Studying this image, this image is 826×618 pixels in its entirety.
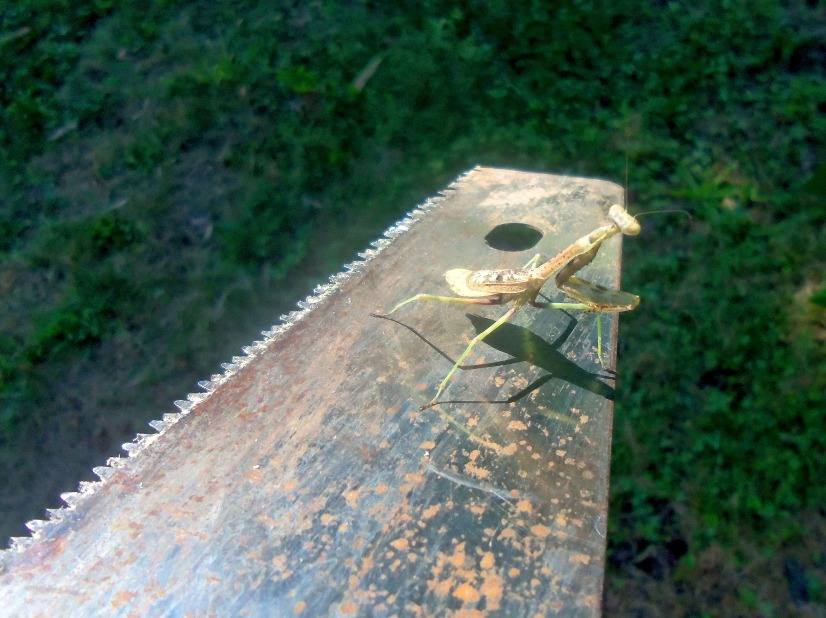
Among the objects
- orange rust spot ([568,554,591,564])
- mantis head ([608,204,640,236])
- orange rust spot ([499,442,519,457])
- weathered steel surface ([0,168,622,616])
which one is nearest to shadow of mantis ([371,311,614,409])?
weathered steel surface ([0,168,622,616])

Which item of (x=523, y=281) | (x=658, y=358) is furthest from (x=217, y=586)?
(x=658, y=358)

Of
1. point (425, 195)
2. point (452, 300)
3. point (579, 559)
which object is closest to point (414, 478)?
point (579, 559)

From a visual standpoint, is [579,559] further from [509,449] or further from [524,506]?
[509,449]

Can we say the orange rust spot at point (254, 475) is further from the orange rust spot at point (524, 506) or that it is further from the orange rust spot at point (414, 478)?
the orange rust spot at point (524, 506)

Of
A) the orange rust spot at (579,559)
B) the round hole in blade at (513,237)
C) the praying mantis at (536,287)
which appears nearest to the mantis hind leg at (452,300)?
the praying mantis at (536,287)

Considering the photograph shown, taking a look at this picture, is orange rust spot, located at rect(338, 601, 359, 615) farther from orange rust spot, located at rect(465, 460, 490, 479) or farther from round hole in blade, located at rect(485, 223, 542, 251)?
round hole in blade, located at rect(485, 223, 542, 251)

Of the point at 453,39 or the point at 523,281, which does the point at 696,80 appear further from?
the point at 523,281

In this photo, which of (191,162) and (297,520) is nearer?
(297,520)
